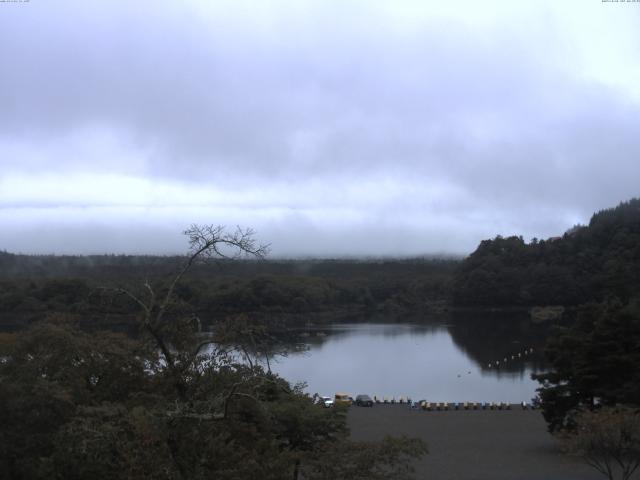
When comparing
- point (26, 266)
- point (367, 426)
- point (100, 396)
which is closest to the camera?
point (100, 396)

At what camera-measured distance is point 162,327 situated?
645 cm

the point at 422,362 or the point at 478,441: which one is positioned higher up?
the point at 478,441

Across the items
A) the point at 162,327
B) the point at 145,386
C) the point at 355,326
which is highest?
the point at 162,327

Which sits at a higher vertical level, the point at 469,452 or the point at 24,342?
the point at 24,342

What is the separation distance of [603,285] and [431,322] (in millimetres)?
13594

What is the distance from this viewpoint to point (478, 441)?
16.7m

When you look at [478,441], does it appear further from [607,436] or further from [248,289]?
[248,289]

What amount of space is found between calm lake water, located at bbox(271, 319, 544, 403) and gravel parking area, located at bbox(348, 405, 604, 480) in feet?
11.2

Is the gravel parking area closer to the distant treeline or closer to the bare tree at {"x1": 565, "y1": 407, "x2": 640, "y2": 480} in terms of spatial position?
the bare tree at {"x1": 565, "y1": 407, "x2": 640, "y2": 480}

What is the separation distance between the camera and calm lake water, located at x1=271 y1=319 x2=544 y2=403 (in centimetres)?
2825

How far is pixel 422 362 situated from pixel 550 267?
3651cm

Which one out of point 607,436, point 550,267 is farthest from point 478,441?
point 550,267

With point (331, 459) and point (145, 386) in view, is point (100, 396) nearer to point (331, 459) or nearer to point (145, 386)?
point (145, 386)

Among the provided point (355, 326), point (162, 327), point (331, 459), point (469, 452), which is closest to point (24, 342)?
point (162, 327)
